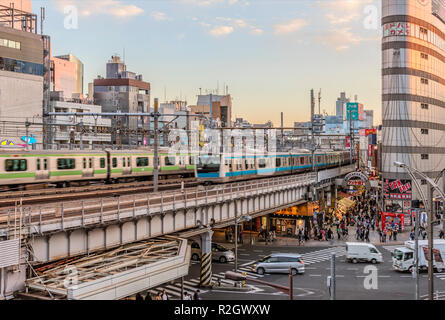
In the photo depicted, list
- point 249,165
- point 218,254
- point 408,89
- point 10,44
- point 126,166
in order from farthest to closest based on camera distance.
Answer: point 10,44 < point 408,89 < point 249,165 < point 126,166 < point 218,254

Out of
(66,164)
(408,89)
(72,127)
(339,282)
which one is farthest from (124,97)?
(339,282)

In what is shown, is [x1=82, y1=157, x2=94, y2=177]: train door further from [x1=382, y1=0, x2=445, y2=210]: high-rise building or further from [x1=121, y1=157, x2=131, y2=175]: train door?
[x1=382, y1=0, x2=445, y2=210]: high-rise building

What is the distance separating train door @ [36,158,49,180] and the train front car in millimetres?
13069

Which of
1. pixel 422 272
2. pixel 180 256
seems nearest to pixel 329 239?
pixel 422 272

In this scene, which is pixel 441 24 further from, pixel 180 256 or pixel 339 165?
pixel 180 256

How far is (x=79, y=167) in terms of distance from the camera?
119 ft

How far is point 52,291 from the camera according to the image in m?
16.3

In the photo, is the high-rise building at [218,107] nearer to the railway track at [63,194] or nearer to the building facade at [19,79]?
the building facade at [19,79]

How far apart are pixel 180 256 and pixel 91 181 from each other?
19.9m

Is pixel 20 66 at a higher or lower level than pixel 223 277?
higher

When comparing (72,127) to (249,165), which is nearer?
(249,165)

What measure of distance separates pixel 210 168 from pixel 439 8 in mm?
45039

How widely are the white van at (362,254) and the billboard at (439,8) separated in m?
40.3

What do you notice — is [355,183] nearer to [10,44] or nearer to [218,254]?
[218,254]
